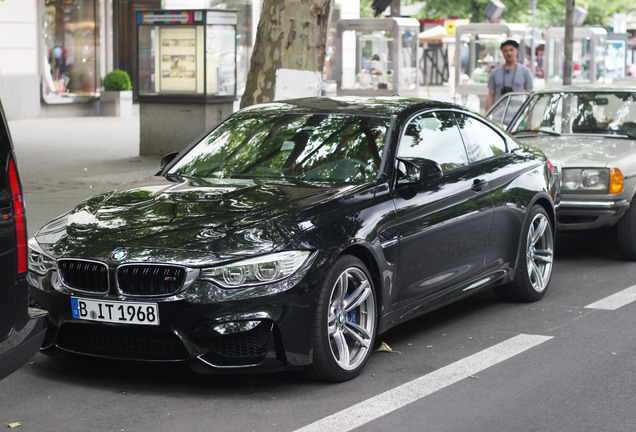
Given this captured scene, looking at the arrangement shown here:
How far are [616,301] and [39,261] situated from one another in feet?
14.0

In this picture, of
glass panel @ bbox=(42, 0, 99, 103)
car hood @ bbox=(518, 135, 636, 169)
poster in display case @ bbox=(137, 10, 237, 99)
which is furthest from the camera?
glass panel @ bbox=(42, 0, 99, 103)

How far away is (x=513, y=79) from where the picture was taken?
1412 cm

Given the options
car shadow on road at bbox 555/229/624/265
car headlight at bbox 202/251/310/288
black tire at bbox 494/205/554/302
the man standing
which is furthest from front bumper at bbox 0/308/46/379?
the man standing

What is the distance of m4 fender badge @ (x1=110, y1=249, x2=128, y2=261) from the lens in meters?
5.43

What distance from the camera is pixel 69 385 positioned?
5.77m

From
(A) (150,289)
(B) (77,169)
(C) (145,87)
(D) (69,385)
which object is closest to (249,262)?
(A) (150,289)

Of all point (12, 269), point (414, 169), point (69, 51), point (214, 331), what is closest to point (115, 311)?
point (214, 331)

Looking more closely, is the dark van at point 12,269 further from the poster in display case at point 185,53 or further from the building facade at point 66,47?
the building facade at point 66,47

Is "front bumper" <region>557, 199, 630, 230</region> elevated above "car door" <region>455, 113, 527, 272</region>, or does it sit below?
below

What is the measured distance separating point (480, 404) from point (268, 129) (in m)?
2.43

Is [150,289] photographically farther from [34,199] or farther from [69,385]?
[34,199]

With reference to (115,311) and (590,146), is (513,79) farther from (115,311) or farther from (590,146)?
(115,311)

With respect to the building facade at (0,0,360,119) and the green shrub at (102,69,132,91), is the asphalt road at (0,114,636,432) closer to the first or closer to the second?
the building facade at (0,0,360,119)

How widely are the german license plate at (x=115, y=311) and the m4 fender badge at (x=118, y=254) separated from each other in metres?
0.22
